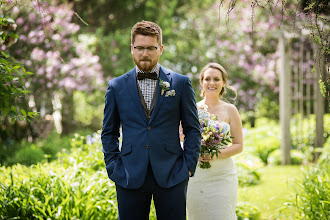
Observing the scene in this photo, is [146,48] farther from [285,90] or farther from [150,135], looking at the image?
[285,90]

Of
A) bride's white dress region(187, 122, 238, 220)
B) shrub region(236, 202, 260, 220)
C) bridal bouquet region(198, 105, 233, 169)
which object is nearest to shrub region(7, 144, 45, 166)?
shrub region(236, 202, 260, 220)

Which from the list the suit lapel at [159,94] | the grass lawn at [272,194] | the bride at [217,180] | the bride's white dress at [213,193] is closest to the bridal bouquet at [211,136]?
the bride at [217,180]

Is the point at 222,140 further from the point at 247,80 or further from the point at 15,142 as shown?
the point at 247,80

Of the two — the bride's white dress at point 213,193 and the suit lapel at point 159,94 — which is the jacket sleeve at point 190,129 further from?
the bride's white dress at point 213,193

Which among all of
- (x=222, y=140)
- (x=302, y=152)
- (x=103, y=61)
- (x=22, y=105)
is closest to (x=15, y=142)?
(x=22, y=105)

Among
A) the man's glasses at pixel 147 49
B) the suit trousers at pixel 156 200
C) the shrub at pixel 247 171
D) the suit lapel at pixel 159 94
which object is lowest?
the shrub at pixel 247 171

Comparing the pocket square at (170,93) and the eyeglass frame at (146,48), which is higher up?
the eyeglass frame at (146,48)

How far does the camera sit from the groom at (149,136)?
106 inches

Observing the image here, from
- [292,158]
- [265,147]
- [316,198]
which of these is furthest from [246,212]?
[265,147]

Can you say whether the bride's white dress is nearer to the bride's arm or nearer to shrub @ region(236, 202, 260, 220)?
the bride's arm

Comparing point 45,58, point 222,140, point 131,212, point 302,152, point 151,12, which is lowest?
point 302,152

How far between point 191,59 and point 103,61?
3.08 metres

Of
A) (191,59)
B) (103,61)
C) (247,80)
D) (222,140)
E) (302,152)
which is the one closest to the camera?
(222,140)

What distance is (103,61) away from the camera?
529 inches
